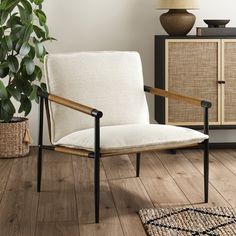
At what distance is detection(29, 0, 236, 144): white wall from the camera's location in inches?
184

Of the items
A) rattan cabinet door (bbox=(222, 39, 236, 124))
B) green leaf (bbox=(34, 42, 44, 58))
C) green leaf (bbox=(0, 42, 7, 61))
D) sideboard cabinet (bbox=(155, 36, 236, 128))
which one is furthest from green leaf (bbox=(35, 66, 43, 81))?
rattan cabinet door (bbox=(222, 39, 236, 124))

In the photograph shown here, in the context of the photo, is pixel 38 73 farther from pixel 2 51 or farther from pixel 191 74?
pixel 191 74

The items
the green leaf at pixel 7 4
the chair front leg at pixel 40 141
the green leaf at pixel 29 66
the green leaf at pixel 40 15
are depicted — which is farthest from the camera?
the green leaf at pixel 40 15

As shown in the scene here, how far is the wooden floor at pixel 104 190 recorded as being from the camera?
2.99 meters

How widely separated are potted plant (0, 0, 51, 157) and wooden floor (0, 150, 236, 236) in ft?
0.56

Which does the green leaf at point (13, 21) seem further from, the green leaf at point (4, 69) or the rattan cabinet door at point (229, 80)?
the rattan cabinet door at point (229, 80)

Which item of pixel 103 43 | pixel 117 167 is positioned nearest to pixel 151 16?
pixel 103 43

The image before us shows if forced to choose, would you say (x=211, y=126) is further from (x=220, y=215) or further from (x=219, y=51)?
(x=220, y=215)

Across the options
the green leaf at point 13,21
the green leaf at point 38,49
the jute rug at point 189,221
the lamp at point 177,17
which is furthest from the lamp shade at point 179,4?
the jute rug at point 189,221

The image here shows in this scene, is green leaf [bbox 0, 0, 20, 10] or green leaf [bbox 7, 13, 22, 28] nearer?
green leaf [bbox 0, 0, 20, 10]

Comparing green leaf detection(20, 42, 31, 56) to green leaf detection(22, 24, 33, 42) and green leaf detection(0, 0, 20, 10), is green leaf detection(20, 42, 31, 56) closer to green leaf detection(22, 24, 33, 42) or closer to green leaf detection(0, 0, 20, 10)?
green leaf detection(22, 24, 33, 42)

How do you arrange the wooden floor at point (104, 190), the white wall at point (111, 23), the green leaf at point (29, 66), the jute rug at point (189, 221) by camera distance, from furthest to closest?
the white wall at point (111, 23)
the green leaf at point (29, 66)
the wooden floor at point (104, 190)
the jute rug at point (189, 221)

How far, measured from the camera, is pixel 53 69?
11.5 ft

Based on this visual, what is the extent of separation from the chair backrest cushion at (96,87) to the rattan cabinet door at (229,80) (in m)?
0.95
